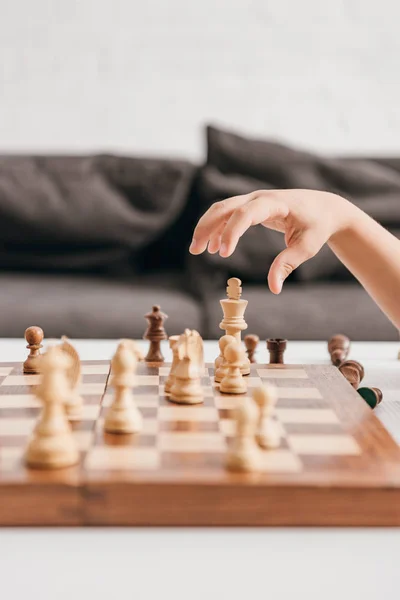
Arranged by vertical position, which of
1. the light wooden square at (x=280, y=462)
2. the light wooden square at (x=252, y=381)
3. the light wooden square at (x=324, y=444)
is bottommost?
the light wooden square at (x=280, y=462)

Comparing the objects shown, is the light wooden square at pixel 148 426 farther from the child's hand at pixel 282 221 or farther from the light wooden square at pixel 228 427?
the child's hand at pixel 282 221

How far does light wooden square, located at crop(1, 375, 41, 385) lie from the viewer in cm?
104

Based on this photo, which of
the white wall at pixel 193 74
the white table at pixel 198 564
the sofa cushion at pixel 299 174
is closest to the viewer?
the white table at pixel 198 564

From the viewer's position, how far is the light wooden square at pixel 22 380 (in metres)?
1.04

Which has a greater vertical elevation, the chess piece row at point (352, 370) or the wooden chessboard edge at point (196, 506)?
the chess piece row at point (352, 370)

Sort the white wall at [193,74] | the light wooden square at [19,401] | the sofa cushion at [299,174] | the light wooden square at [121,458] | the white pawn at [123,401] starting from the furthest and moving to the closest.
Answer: the white wall at [193,74]
the sofa cushion at [299,174]
the light wooden square at [19,401]
the white pawn at [123,401]
the light wooden square at [121,458]

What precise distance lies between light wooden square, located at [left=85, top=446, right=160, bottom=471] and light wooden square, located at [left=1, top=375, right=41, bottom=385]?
1.19 ft

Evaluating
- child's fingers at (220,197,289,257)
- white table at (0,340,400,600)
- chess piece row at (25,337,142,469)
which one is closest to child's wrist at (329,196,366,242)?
child's fingers at (220,197,289,257)

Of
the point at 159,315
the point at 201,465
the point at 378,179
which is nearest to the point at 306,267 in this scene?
the point at 378,179

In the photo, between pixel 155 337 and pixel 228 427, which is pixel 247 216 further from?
pixel 228 427

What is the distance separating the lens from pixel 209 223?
1.17m

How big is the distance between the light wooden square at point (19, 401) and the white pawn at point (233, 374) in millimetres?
244

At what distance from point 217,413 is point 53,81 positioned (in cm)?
253

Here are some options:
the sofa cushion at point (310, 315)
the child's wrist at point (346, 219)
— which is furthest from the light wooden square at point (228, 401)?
the sofa cushion at point (310, 315)
